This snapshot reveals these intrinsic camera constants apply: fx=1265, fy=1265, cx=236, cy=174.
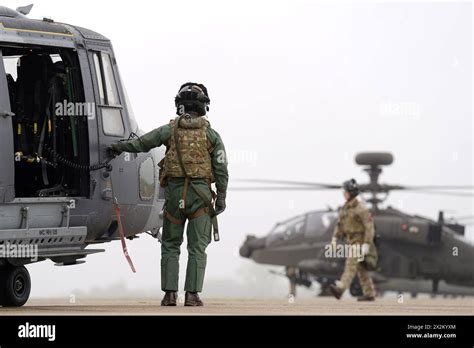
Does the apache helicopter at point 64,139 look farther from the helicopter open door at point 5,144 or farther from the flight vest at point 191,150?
the flight vest at point 191,150

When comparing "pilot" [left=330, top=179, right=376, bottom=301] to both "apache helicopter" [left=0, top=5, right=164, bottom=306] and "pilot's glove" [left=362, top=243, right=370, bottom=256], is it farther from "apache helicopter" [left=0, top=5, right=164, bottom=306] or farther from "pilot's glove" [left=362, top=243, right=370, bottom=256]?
"apache helicopter" [left=0, top=5, right=164, bottom=306]

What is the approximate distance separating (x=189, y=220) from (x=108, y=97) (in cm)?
169

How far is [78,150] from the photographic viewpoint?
12508mm

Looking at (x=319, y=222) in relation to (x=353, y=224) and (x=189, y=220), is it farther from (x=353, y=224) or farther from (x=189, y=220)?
(x=189, y=220)

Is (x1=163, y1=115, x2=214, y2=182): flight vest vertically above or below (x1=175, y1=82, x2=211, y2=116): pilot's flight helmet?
below

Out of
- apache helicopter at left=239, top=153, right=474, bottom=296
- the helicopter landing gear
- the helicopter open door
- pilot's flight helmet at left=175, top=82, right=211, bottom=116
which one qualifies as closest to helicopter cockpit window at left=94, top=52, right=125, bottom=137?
pilot's flight helmet at left=175, top=82, right=211, bottom=116

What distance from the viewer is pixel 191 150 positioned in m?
12.0

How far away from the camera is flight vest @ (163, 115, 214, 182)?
12.0m

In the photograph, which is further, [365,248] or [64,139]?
[365,248]

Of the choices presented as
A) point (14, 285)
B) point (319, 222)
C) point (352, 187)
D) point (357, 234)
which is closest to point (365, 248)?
point (357, 234)

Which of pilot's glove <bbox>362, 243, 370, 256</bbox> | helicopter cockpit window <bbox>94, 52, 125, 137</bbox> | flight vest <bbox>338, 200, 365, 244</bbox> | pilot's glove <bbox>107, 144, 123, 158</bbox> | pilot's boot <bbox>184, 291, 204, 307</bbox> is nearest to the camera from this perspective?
pilot's boot <bbox>184, 291, 204, 307</bbox>
